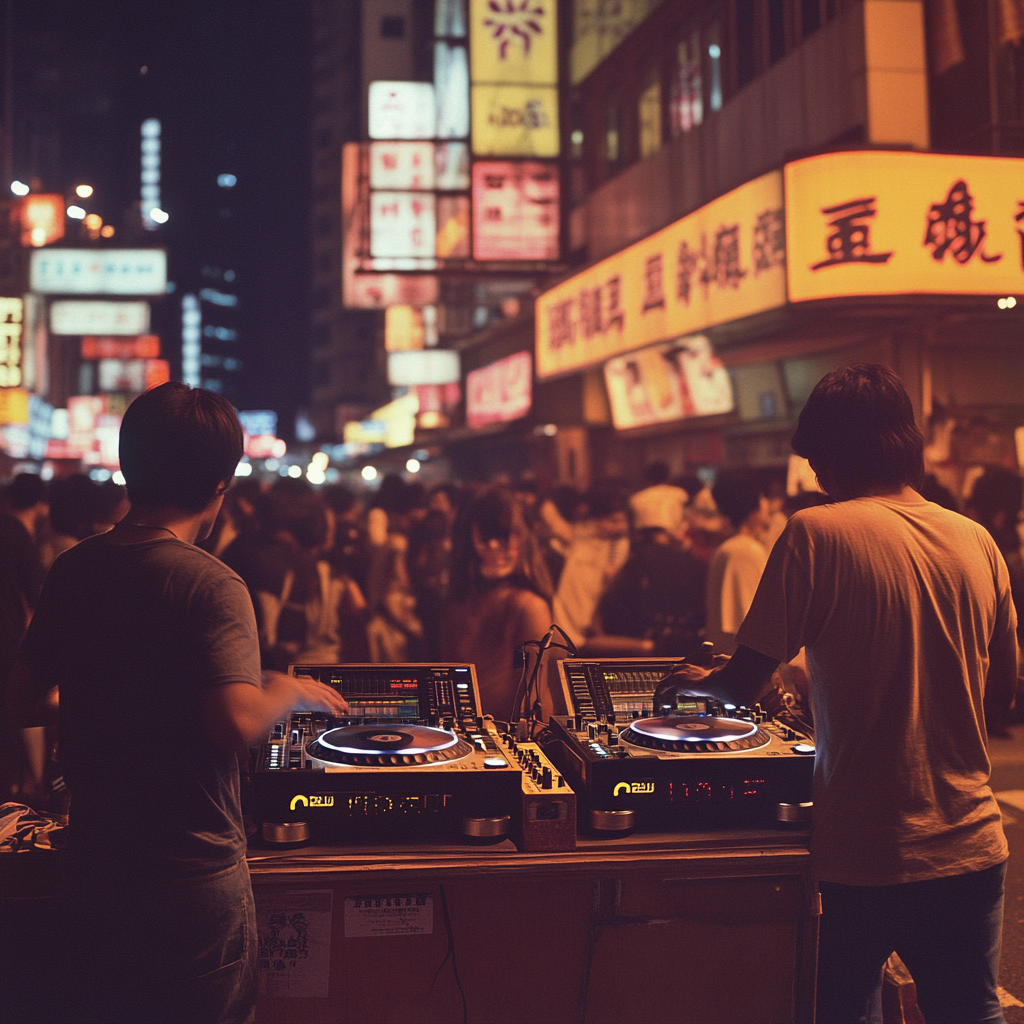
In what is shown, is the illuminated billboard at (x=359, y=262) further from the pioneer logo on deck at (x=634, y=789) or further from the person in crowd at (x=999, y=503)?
the pioneer logo on deck at (x=634, y=789)

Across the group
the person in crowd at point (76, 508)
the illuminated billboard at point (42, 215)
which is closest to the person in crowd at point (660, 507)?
the person in crowd at point (76, 508)

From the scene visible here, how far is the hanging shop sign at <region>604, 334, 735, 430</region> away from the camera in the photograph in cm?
1365

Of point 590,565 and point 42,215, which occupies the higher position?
point 42,215

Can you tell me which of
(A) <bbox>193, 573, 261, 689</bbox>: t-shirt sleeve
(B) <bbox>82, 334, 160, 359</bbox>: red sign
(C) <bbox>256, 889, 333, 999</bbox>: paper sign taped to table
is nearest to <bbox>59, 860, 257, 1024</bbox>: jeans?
(A) <bbox>193, 573, 261, 689</bbox>: t-shirt sleeve

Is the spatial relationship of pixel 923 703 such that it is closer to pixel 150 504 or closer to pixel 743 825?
pixel 743 825

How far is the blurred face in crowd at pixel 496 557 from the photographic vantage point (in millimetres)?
4746

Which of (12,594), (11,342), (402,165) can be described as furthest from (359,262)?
(11,342)

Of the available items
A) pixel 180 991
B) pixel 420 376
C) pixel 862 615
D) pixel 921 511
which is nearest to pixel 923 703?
pixel 862 615

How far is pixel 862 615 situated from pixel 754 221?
738cm

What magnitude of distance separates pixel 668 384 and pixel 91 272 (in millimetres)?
21390

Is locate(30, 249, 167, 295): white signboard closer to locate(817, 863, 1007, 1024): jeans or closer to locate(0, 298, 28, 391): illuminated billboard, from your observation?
locate(0, 298, 28, 391): illuminated billboard

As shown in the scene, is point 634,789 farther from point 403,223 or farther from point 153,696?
point 403,223

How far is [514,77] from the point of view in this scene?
1606cm

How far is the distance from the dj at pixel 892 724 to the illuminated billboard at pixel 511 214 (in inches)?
527
